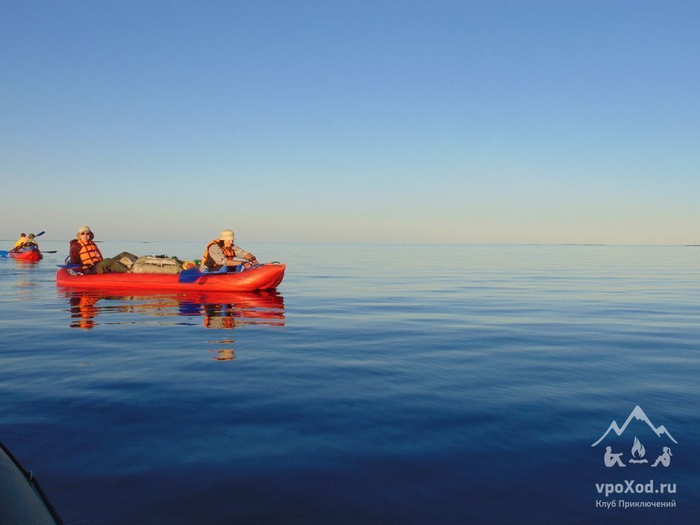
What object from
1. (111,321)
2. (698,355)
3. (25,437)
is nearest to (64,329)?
(111,321)

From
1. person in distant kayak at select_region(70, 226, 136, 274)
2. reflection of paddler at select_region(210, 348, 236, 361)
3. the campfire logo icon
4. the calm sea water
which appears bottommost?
the campfire logo icon

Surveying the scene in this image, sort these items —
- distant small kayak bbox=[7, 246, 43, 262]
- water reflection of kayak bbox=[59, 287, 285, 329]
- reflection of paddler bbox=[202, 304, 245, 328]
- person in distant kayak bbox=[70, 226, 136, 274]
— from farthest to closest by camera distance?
distant small kayak bbox=[7, 246, 43, 262], person in distant kayak bbox=[70, 226, 136, 274], water reflection of kayak bbox=[59, 287, 285, 329], reflection of paddler bbox=[202, 304, 245, 328]

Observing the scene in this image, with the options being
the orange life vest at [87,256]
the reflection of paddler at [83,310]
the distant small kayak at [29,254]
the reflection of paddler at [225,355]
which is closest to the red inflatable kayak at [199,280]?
the orange life vest at [87,256]

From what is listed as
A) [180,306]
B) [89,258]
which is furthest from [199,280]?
[89,258]

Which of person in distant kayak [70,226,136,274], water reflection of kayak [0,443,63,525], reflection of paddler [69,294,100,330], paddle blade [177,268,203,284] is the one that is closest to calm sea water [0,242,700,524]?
reflection of paddler [69,294,100,330]

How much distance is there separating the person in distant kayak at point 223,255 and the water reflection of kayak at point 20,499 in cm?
1535

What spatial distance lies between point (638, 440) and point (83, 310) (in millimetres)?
13498

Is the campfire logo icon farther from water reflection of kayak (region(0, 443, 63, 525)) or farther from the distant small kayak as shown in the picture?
the distant small kayak

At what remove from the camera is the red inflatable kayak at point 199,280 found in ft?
58.0

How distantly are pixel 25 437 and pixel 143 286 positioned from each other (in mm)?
14325

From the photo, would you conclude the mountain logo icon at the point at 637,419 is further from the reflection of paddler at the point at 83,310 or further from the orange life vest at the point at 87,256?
the orange life vest at the point at 87,256

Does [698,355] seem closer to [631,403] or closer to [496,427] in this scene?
[631,403]

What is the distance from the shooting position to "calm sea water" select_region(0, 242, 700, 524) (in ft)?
12.0

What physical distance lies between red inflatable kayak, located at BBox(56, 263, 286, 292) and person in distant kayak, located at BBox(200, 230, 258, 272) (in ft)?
1.38
